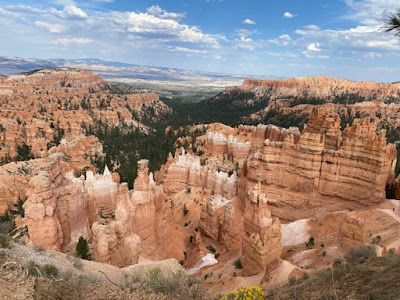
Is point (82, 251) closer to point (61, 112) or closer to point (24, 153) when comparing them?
point (24, 153)

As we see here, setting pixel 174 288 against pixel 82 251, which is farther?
pixel 82 251

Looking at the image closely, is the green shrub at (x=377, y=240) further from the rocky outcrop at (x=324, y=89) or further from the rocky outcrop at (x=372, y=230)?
the rocky outcrop at (x=324, y=89)

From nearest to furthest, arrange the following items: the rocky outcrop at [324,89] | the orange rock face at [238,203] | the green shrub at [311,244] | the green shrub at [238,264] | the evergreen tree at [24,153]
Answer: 1. the orange rock face at [238,203]
2. the green shrub at [238,264]
3. the green shrub at [311,244]
4. the evergreen tree at [24,153]
5. the rocky outcrop at [324,89]

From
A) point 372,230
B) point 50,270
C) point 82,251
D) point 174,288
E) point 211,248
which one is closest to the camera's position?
point 50,270

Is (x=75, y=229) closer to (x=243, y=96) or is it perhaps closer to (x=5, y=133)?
(x=5, y=133)

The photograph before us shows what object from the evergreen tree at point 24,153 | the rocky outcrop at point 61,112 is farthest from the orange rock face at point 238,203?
the rocky outcrop at point 61,112

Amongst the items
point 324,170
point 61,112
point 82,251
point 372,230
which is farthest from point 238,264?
point 61,112

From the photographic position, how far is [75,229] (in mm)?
17406

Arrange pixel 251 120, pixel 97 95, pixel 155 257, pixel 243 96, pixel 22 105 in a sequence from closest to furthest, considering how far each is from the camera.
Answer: pixel 155 257 < pixel 22 105 < pixel 251 120 < pixel 97 95 < pixel 243 96

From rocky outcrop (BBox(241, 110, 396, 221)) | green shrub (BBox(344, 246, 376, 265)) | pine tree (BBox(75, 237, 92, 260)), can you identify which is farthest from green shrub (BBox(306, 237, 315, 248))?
pine tree (BBox(75, 237, 92, 260))

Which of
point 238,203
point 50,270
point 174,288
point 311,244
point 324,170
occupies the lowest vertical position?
point 238,203

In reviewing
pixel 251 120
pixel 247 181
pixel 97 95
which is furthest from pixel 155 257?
pixel 97 95

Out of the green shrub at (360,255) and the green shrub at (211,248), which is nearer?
the green shrub at (360,255)

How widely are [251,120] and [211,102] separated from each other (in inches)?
2711
